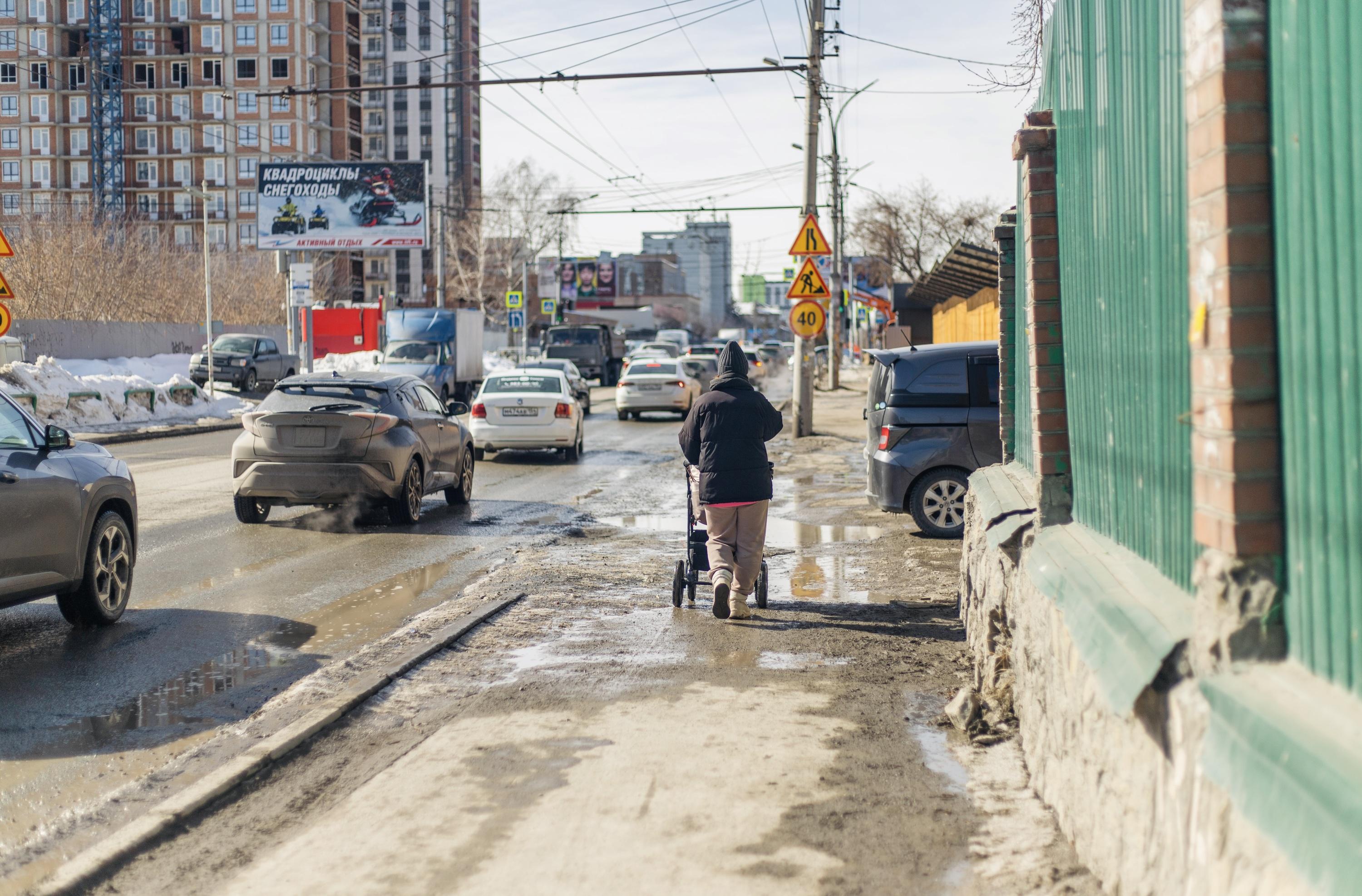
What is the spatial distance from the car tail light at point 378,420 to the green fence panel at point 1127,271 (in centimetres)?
846

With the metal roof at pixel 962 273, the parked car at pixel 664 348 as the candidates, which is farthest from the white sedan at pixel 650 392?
the parked car at pixel 664 348

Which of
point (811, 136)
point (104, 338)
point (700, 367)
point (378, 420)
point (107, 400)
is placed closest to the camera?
point (378, 420)

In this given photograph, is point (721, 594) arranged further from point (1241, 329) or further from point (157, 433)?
point (157, 433)

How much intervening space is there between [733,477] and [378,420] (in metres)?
5.93

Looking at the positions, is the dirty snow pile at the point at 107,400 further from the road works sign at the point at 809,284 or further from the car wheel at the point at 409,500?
the road works sign at the point at 809,284

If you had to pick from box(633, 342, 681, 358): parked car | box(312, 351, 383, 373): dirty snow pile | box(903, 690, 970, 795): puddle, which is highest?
box(633, 342, 681, 358): parked car

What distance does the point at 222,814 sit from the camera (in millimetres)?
4777

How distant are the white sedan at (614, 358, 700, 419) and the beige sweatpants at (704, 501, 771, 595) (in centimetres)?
2292

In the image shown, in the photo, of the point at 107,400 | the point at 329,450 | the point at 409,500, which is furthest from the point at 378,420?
the point at 107,400

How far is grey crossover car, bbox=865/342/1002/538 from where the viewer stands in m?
11.9

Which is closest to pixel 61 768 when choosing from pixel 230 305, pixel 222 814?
pixel 222 814

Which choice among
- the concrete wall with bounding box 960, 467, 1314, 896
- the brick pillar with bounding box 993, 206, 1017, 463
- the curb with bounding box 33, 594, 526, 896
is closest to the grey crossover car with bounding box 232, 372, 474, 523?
the curb with bounding box 33, 594, 526, 896

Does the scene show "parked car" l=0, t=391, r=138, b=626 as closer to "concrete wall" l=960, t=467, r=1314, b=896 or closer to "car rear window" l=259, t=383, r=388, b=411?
"car rear window" l=259, t=383, r=388, b=411

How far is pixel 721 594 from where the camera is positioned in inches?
325
